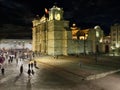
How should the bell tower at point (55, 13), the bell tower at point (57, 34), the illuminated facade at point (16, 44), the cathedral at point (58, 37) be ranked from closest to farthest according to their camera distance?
the bell tower at point (57, 34) → the cathedral at point (58, 37) → the bell tower at point (55, 13) → the illuminated facade at point (16, 44)

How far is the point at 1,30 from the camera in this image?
291 feet

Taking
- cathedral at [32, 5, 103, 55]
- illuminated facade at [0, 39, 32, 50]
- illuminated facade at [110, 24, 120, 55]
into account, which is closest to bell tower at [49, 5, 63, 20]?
cathedral at [32, 5, 103, 55]

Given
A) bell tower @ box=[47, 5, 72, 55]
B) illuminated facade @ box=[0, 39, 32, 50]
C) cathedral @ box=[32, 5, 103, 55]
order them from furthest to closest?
illuminated facade @ box=[0, 39, 32, 50] → cathedral @ box=[32, 5, 103, 55] → bell tower @ box=[47, 5, 72, 55]

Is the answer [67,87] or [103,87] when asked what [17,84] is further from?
[103,87]

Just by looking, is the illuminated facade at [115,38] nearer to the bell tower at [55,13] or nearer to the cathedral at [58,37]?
the cathedral at [58,37]

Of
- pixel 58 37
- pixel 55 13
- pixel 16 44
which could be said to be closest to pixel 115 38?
pixel 58 37

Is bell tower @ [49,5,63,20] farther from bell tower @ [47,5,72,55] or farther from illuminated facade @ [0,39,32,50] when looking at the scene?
illuminated facade @ [0,39,32,50]

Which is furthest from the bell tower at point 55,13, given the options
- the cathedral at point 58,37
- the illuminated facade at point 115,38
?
the illuminated facade at point 115,38

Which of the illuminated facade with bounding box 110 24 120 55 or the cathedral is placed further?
the illuminated facade with bounding box 110 24 120 55

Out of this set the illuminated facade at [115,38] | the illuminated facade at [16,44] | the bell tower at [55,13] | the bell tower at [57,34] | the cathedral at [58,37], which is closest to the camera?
the bell tower at [57,34]

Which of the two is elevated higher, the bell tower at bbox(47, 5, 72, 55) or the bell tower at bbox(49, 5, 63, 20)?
the bell tower at bbox(49, 5, 63, 20)

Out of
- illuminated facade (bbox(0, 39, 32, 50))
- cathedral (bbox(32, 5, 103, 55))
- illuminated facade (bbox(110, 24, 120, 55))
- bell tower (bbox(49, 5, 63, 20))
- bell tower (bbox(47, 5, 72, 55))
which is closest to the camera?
bell tower (bbox(47, 5, 72, 55))

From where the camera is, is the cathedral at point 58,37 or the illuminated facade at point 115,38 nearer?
the cathedral at point 58,37

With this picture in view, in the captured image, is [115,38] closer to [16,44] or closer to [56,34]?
[56,34]
